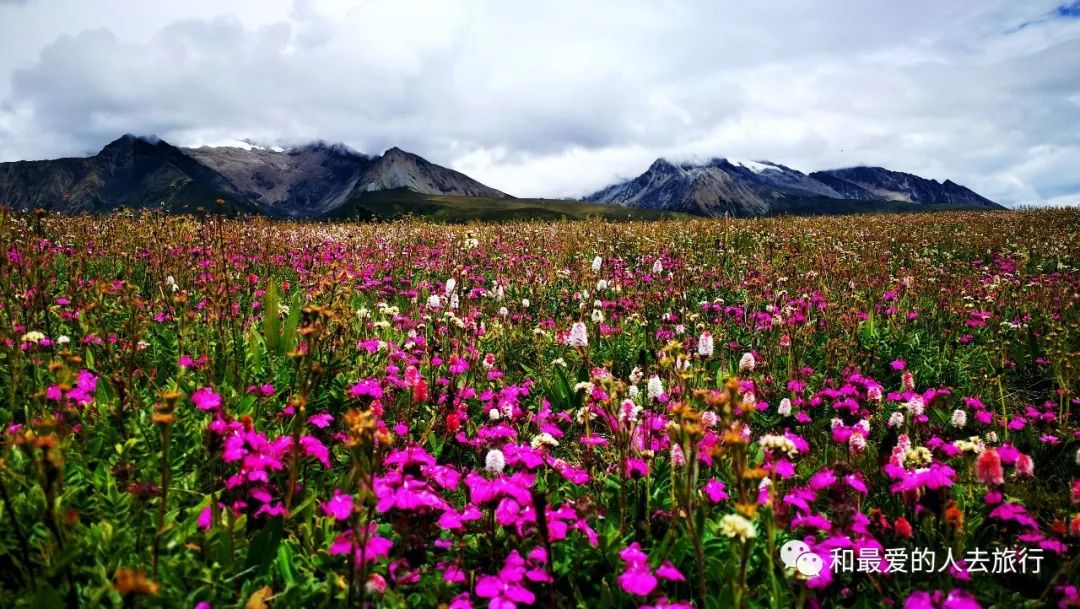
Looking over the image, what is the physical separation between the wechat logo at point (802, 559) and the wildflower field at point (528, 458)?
10 millimetres

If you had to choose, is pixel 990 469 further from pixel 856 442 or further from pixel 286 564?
pixel 286 564

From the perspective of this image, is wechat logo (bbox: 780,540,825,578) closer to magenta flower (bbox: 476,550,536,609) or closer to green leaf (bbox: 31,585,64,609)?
magenta flower (bbox: 476,550,536,609)

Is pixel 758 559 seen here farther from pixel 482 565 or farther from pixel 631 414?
pixel 482 565

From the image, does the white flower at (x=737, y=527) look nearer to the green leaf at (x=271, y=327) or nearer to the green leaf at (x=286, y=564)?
the green leaf at (x=286, y=564)

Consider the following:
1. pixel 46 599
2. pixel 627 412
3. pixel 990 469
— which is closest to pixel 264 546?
pixel 46 599

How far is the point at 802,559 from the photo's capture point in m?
2.07

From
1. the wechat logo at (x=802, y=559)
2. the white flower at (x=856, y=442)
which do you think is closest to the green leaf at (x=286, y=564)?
the wechat logo at (x=802, y=559)

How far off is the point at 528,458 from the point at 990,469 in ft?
6.00

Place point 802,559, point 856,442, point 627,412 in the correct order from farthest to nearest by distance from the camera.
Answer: point 856,442, point 627,412, point 802,559

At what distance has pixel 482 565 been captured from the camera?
2441 millimetres

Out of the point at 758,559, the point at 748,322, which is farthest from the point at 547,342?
the point at 758,559

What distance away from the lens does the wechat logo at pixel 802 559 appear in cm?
199

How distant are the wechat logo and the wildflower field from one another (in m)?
0.01

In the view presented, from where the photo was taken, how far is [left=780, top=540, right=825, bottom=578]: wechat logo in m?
1.99
